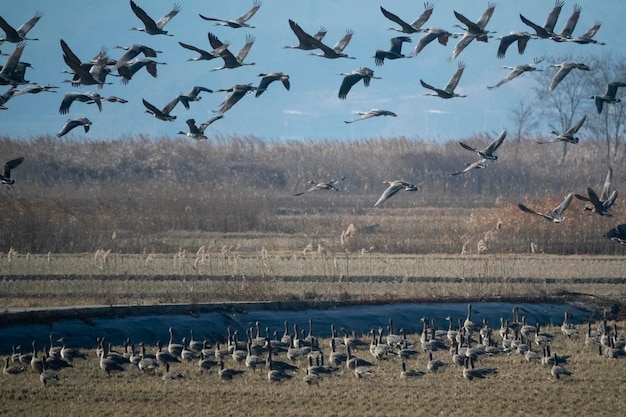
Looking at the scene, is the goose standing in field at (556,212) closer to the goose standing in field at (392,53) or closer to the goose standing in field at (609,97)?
the goose standing in field at (609,97)

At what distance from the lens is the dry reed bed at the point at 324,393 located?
42.9 ft

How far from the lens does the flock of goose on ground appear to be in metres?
14.6

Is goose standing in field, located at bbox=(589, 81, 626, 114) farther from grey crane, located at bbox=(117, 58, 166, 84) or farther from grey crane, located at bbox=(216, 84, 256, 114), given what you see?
grey crane, located at bbox=(117, 58, 166, 84)

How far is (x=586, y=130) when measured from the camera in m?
75.1

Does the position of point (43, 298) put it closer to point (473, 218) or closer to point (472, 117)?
point (473, 218)

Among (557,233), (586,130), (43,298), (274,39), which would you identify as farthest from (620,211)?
(274,39)

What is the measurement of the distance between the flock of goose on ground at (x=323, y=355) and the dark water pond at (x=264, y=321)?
435 millimetres

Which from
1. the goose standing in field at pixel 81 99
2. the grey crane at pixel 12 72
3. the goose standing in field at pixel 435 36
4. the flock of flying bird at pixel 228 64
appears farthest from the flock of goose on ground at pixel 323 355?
the goose standing in field at pixel 435 36

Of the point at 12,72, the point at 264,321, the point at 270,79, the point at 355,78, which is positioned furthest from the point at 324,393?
the point at 12,72

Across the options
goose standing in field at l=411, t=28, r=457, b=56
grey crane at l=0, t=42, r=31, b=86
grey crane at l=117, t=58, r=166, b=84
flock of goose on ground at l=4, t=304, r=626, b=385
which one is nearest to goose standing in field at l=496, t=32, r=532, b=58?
goose standing in field at l=411, t=28, r=457, b=56

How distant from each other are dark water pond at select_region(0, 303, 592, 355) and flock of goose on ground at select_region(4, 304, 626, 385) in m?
0.44

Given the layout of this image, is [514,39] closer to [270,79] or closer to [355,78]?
[355,78]

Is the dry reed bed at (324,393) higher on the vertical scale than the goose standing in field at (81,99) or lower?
lower

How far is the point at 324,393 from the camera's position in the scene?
1398cm
